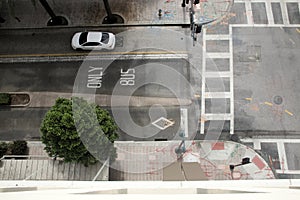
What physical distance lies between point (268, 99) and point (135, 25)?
41.9ft

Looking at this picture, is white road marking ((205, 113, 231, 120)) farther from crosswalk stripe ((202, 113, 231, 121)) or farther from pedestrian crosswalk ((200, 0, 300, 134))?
pedestrian crosswalk ((200, 0, 300, 134))

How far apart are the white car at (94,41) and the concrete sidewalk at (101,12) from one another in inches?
72.9

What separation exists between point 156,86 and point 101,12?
8.87m

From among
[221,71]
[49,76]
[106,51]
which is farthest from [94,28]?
[221,71]

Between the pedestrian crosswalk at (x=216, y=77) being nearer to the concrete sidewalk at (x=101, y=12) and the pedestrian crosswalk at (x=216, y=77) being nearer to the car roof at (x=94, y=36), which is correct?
the concrete sidewalk at (x=101, y=12)

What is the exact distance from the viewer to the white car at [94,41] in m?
27.7

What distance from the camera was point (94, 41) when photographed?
2769cm

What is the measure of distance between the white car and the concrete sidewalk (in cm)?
185

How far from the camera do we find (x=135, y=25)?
29.1m

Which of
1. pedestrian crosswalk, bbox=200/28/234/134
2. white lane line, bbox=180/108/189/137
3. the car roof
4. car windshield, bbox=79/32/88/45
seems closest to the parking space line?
pedestrian crosswalk, bbox=200/28/234/134

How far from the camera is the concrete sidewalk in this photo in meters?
29.3

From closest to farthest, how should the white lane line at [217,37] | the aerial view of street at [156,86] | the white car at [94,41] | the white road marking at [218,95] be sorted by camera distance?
the aerial view of street at [156,86] → the white road marking at [218,95] → the white car at [94,41] → the white lane line at [217,37]

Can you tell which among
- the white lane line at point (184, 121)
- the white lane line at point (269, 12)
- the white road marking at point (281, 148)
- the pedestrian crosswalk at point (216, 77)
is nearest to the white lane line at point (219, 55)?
the pedestrian crosswalk at point (216, 77)

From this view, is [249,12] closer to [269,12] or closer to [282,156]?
[269,12]
